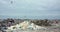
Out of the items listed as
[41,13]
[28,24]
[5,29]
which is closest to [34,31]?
[28,24]

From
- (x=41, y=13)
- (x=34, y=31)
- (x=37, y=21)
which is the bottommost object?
(x=34, y=31)

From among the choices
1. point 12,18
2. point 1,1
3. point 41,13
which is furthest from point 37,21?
point 1,1

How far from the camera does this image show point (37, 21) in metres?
2.31

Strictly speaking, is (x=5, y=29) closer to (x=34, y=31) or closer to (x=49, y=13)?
(x=34, y=31)

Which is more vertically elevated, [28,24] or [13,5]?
[13,5]

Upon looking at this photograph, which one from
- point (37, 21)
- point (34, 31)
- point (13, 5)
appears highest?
point (13, 5)

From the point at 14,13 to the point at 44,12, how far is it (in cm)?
54

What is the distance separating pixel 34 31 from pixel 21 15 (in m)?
0.36

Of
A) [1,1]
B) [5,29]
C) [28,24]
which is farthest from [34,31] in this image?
[1,1]

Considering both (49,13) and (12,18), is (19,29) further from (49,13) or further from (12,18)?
(49,13)

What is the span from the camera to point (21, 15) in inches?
89.9

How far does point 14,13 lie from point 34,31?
0.47 m

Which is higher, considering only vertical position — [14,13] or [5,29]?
[14,13]

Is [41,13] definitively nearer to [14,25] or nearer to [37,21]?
[37,21]
